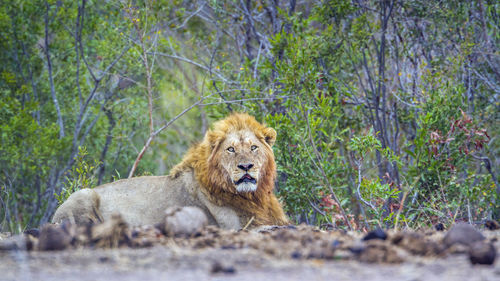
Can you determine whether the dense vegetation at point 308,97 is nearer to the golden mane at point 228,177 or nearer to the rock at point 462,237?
the golden mane at point 228,177

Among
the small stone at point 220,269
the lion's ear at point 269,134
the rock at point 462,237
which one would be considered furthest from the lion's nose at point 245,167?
the small stone at point 220,269

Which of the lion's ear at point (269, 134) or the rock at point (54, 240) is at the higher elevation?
the lion's ear at point (269, 134)

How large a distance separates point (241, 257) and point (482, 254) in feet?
4.60

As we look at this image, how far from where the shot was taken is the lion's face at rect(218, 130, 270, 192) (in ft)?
20.9

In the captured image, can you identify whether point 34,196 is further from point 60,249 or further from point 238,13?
point 60,249

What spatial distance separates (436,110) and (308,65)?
1716mm

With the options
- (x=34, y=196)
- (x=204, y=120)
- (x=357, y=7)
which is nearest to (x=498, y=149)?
(x=357, y=7)

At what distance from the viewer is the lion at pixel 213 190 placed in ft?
21.0

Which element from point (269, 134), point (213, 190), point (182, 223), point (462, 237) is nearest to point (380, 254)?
point (462, 237)

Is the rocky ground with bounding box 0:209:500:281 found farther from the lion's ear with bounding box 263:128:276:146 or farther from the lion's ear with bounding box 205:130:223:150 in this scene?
the lion's ear with bounding box 263:128:276:146

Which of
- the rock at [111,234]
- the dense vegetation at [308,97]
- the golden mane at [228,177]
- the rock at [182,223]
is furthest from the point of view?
the dense vegetation at [308,97]

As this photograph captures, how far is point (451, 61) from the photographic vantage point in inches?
360

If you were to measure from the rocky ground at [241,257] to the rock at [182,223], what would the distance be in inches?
4.5

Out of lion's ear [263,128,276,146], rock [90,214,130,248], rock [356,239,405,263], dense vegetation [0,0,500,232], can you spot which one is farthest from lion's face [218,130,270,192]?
rock [356,239,405,263]
